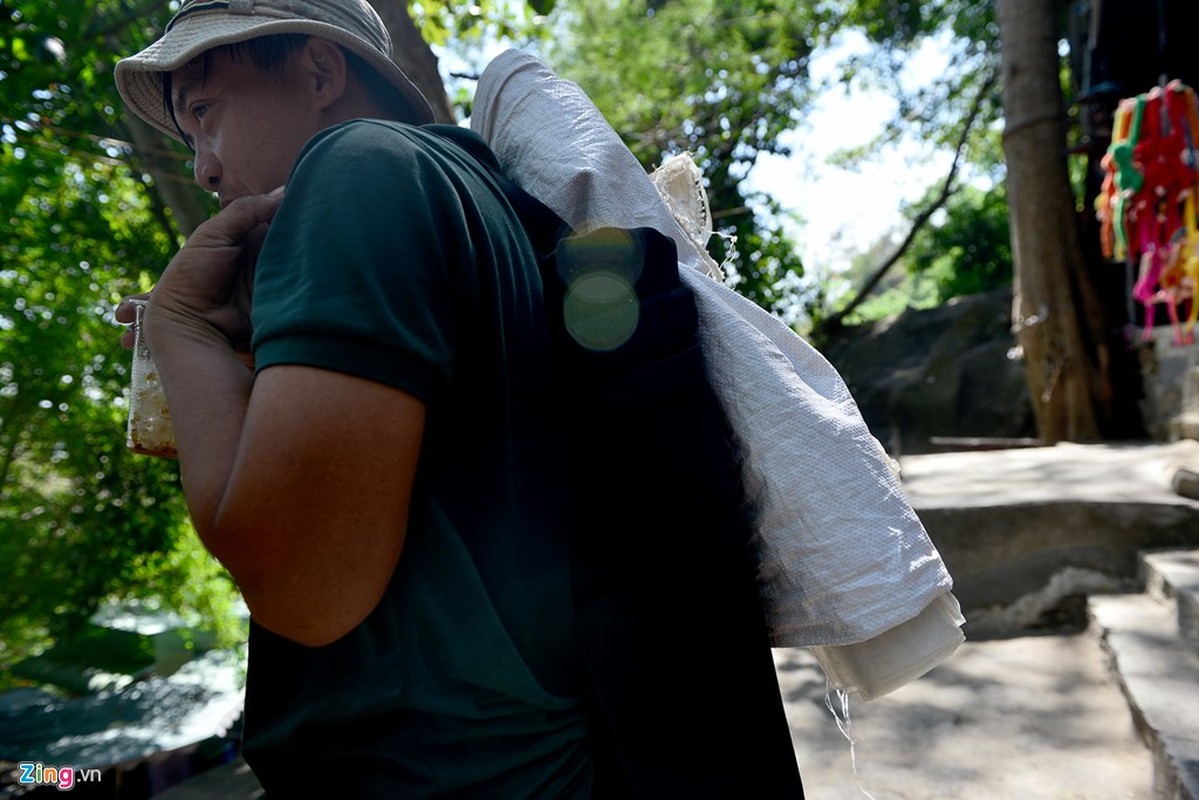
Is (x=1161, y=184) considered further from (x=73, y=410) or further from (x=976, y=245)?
(x=976, y=245)

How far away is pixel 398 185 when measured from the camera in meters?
0.72

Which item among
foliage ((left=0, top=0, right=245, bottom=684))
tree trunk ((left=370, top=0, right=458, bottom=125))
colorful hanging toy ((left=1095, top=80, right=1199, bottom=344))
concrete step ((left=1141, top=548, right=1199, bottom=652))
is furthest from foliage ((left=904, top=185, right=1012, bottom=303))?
tree trunk ((left=370, top=0, right=458, bottom=125))

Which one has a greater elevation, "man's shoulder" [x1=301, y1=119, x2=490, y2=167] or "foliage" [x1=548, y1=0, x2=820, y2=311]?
"foliage" [x1=548, y1=0, x2=820, y2=311]

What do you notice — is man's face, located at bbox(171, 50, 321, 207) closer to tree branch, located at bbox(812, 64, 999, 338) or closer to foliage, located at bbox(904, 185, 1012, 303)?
tree branch, located at bbox(812, 64, 999, 338)

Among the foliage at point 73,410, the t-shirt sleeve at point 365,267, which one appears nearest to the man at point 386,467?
the t-shirt sleeve at point 365,267

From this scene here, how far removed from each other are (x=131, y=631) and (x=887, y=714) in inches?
161

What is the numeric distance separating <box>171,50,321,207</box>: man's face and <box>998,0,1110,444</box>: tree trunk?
691 centimetres

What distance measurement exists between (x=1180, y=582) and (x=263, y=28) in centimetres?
319

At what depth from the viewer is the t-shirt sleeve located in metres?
0.65

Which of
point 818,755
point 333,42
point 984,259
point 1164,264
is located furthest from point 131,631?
point 984,259

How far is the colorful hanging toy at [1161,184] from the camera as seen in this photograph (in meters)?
5.26

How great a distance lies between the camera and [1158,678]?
96.0 inches

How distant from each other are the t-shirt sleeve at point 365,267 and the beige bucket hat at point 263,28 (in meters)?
0.31

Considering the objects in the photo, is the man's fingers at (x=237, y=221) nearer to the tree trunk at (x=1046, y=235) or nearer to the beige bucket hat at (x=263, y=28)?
the beige bucket hat at (x=263, y=28)
